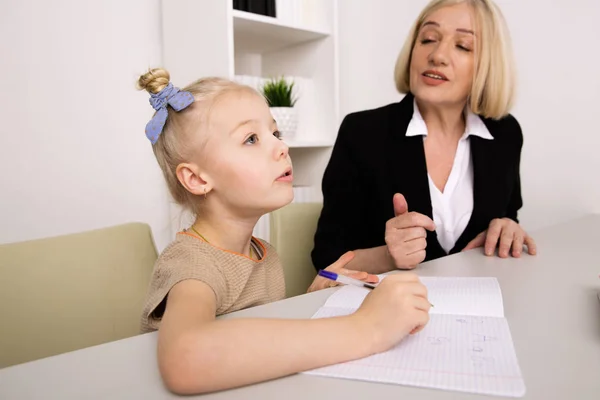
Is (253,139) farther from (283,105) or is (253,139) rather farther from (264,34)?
(264,34)

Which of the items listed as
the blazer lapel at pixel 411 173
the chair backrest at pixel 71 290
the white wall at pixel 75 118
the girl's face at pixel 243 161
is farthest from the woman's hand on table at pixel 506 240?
the white wall at pixel 75 118

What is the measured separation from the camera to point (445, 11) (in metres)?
1.55

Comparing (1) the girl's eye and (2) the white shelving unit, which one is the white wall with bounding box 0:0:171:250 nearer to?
(2) the white shelving unit

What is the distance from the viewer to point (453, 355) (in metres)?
0.58

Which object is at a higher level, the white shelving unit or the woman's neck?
the white shelving unit

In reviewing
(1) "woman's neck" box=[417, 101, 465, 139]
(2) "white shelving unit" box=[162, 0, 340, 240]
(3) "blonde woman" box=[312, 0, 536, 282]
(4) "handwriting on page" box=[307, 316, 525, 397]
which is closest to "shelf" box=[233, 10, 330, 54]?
(2) "white shelving unit" box=[162, 0, 340, 240]

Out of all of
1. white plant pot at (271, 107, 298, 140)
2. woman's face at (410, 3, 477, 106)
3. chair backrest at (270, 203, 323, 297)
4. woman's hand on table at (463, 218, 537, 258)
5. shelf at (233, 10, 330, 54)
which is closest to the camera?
woman's hand on table at (463, 218, 537, 258)

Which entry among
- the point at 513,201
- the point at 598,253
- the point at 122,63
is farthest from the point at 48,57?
the point at 598,253

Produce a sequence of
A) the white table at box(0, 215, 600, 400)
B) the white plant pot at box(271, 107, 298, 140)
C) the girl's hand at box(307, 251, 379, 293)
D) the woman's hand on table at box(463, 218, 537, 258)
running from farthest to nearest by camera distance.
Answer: the white plant pot at box(271, 107, 298, 140) < the woman's hand on table at box(463, 218, 537, 258) < the girl's hand at box(307, 251, 379, 293) < the white table at box(0, 215, 600, 400)

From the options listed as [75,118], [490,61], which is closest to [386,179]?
[490,61]

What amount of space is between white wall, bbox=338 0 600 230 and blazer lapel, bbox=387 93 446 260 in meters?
0.75

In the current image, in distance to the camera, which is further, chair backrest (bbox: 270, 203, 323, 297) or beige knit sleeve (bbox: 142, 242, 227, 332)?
chair backrest (bbox: 270, 203, 323, 297)

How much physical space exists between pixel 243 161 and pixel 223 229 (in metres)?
0.14

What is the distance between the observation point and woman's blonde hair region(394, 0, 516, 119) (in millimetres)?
1549
